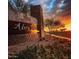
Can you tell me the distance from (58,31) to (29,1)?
0.44m

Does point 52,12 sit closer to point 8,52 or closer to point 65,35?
point 65,35

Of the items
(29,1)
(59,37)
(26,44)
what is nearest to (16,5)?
(29,1)

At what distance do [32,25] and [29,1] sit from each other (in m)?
0.25

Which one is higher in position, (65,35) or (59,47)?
(65,35)

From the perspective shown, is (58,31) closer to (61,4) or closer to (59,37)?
(59,37)

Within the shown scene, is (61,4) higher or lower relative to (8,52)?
higher
